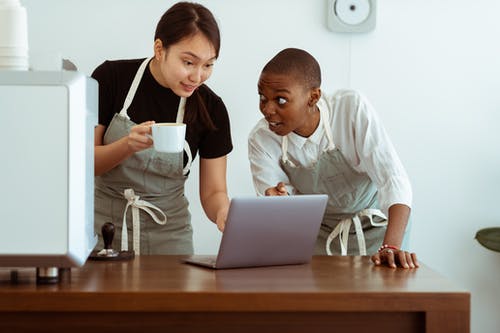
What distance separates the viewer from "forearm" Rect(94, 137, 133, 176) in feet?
7.08

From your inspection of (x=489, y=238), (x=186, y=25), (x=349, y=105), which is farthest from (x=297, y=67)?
(x=489, y=238)

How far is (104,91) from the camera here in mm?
2428

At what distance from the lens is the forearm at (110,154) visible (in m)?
2.16

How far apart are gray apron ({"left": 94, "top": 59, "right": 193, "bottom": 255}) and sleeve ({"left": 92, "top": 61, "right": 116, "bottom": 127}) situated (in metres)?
0.09

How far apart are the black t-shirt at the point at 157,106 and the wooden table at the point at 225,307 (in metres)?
0.90

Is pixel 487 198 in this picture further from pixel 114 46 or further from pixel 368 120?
pixel 114 46

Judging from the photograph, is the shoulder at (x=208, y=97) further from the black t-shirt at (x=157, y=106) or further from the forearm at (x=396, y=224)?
the forearm at (x=396, y=224)

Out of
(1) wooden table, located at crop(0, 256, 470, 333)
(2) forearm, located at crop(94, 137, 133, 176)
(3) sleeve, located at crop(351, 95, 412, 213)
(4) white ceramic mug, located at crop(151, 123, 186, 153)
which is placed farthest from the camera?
(3) sleeve, located at crop(351, 95, 412, 213)

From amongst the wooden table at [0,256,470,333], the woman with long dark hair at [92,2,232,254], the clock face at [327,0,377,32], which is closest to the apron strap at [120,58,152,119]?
the woman with long dark hair at [92,2,232,254]

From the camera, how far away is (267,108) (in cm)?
240

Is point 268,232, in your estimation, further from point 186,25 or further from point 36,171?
point 186,25

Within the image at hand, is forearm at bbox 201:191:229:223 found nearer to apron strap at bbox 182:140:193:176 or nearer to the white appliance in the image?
apron strap at bbox 182:140:193:176

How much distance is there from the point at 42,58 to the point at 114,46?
1827mm

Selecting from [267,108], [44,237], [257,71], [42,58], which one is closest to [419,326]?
[44,237]
